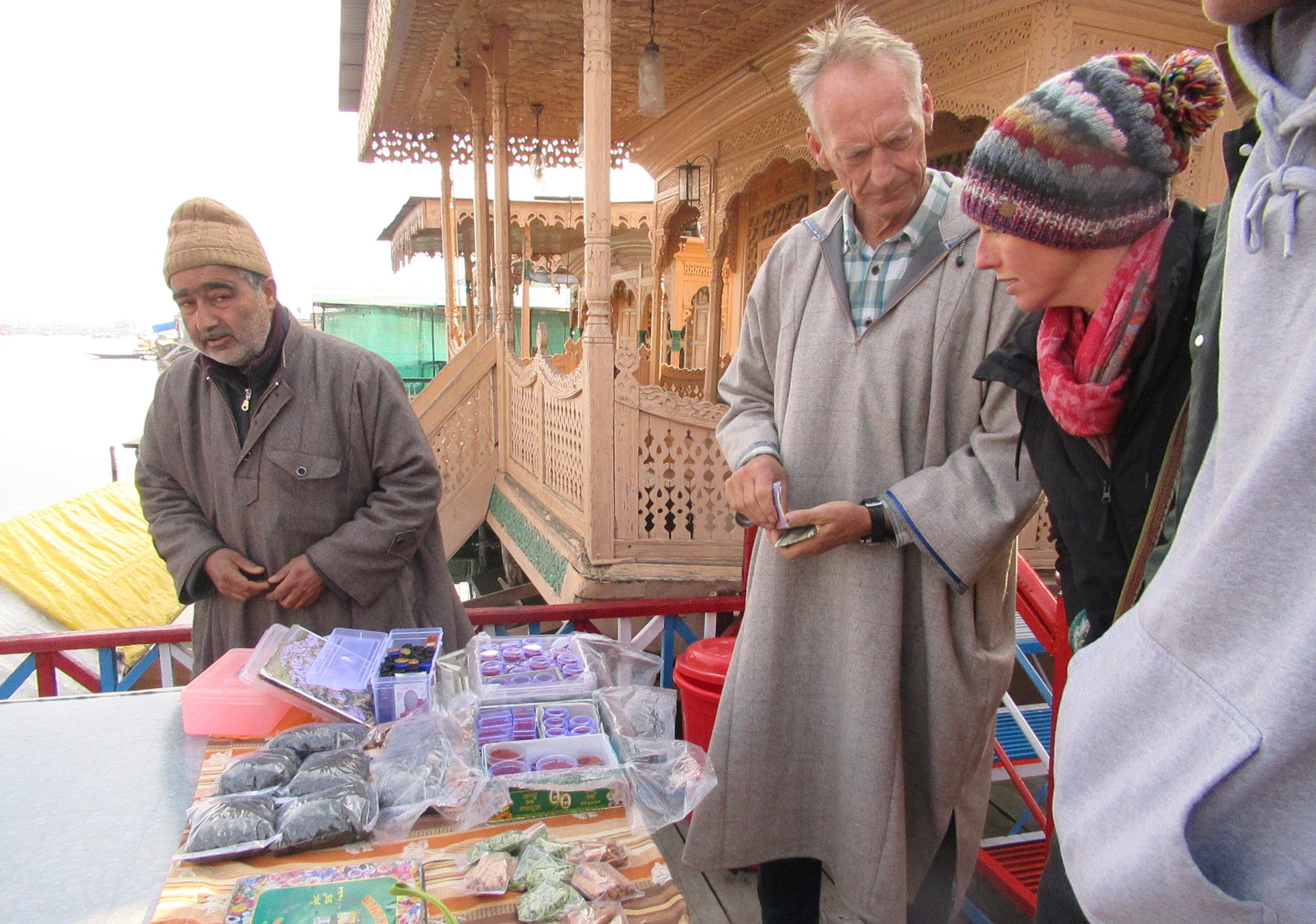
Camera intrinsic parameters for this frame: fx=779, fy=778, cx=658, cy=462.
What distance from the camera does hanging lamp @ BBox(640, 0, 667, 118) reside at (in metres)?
5.06

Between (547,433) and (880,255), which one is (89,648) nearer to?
(880,255)

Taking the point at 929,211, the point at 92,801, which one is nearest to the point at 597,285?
the point at 929,211

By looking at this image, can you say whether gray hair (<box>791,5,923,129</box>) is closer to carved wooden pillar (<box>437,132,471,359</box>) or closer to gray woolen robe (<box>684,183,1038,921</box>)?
gray woolen robe (<box>684,183,1038,921</box>)

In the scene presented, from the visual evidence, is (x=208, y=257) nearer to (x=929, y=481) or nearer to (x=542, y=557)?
(x=929, y=481)

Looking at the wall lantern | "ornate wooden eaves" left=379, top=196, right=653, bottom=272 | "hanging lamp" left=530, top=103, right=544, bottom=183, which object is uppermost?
"ornate wooden eaves" left=379, top=196, right=653, bottom=272

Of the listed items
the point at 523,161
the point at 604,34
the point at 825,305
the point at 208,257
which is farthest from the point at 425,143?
the point at 825,305

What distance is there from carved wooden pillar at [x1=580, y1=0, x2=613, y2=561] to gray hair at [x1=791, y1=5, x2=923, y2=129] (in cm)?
225

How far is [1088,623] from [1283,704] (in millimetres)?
675

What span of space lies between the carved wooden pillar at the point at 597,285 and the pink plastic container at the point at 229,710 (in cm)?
278

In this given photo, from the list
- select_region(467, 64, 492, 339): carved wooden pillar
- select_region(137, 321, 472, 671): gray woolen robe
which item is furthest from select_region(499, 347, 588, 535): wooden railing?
select_region(137, 321, 472, 671): gray woolen robe

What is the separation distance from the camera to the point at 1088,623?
1.22 m

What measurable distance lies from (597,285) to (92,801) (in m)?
3.16

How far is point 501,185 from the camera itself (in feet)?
21.2

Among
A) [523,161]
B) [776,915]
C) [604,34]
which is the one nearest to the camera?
[776,915]
